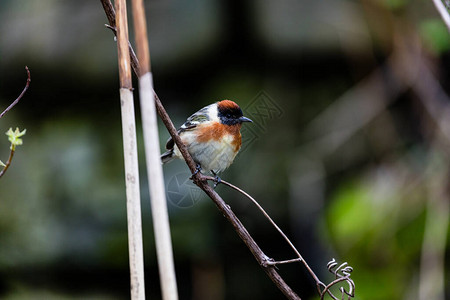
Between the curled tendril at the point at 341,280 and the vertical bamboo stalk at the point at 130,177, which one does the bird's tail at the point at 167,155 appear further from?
the vertical bamboo stalk at the point at 130,177

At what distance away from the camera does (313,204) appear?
3.98 metres

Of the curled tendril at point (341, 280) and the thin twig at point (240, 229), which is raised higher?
the thin twig at point (240, 229)

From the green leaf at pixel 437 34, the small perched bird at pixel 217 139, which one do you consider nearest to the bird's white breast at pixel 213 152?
the small perched bird at pixel 217 139

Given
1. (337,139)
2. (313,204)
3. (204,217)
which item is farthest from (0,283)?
(337,139)

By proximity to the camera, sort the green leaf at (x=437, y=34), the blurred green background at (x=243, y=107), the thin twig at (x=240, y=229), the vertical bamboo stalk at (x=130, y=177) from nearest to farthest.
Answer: the vertical bamboo stalk at (x=130, y=177) → the thin twig at (x=240, y=229) → the green leaf at (x=437, y=34) → the blurred green background at (x=243, y=107)

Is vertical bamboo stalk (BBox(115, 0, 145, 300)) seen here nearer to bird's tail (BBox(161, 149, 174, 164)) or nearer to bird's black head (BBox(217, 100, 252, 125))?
bird's black head (BBox(217, 100, 252, 125))

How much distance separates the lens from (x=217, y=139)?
310 cm

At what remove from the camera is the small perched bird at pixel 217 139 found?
3.07 meters

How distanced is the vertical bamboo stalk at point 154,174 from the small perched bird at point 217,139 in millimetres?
1681

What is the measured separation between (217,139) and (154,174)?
69.1 inches

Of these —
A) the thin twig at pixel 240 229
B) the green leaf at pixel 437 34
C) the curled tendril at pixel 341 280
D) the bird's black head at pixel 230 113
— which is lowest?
the curled tendril at pixel 341 280

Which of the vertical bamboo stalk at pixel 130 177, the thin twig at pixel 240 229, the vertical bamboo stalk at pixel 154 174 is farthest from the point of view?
the thin twig at pixel 240 229

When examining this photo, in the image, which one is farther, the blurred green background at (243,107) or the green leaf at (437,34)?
the blurred green background at (243,107)

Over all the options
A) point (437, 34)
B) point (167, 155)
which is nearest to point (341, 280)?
point (167, 155)
